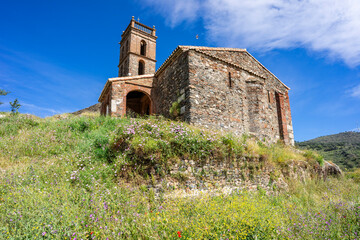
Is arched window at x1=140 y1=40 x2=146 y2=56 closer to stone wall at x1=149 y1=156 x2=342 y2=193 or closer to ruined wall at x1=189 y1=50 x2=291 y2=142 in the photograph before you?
ruined wall at x1=189 y1=50 x2=291 y2=142

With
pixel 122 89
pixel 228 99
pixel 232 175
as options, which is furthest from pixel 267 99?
pixel 122 89

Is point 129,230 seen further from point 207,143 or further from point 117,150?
point 207,143

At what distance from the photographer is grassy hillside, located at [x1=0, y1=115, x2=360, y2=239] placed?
3.62 m

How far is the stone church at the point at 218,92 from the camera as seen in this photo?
9.69 meters

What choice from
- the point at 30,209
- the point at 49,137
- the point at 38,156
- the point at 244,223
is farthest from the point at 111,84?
the point at 244,223

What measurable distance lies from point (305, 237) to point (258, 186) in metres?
3.68

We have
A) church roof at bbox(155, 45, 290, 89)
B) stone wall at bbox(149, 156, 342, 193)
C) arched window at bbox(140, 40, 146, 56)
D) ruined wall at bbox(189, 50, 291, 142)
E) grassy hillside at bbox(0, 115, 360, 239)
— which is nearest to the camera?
grassy hillside at bbox(0, 115, 360, 239)

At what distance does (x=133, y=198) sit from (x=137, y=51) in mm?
18792

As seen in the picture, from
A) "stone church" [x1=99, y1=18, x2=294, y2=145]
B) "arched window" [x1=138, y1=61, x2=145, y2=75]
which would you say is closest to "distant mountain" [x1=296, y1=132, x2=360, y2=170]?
"stone church" [x1=99, y1=18, x2=294, y2=145]

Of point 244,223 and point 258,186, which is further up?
point 258,186

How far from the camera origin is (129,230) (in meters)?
3.83

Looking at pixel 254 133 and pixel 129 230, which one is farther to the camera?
pixel 254 133

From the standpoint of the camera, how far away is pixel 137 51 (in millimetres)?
20953

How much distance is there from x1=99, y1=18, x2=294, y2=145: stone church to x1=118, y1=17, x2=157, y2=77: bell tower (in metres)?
6.97
